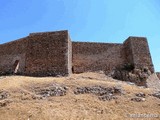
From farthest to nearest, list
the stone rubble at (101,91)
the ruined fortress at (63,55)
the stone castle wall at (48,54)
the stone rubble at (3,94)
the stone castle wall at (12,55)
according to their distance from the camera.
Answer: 1. the stone castle wall at (12,55)
2. the ruined fortress at (63,55)
3. the stone castle wall at (48,54)
4. the stone rubble at (101,91)
5. the stone rubble at (3,94)

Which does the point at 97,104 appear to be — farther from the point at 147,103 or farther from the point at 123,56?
the point at 123,56

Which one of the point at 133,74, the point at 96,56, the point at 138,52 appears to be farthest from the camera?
the point at 138,52

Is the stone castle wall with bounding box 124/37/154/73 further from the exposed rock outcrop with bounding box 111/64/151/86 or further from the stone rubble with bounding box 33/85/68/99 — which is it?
the stone rubble with bounding box 33/85/68/99

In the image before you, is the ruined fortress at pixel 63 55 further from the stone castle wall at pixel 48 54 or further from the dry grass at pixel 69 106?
the dry grass at pixel 69 106

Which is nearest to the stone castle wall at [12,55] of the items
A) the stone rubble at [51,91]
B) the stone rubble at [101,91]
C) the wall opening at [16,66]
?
the wall opening at [16,66]

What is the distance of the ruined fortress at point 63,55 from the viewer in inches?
751

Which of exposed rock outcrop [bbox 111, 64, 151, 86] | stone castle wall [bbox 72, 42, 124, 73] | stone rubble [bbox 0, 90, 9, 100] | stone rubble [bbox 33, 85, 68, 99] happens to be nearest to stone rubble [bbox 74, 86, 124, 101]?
stone rubble [bbox 33, 85, 68, 99]

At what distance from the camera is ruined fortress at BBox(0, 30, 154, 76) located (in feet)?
62.6

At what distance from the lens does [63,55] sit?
1922cm

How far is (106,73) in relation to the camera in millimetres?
20922

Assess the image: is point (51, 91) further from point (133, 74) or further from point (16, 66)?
point (133, 74)

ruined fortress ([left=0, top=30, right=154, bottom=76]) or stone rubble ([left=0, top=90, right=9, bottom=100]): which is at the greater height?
ruined fortress ([left=0, top=30, right=154, bottom=76])

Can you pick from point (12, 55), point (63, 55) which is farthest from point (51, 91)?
point (12, 55)

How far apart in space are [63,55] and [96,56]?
3.86 m
